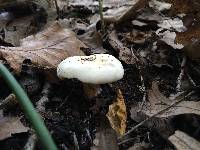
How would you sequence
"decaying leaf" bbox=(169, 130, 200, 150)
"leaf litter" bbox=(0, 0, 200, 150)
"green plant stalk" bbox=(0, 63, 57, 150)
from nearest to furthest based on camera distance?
"green plant stalk" bbox=(0, 63, 57, 150) → "decaying leaf" bbox=(169, 130, 200, 150) → "leaf litter" bbox=(0, 0, 200, 150)

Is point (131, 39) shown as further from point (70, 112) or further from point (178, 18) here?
point (70, 112)

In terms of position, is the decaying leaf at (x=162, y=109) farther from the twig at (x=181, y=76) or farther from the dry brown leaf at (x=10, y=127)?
the dry brown leaf at (x=10, y=127)

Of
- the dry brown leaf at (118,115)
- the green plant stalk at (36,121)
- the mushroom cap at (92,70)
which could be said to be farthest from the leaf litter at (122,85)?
the green plant stalk at (36,121)

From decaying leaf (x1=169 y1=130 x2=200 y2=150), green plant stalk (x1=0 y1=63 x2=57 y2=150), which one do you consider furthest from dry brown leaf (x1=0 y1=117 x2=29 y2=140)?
decaying leaf (x1=169 y1=130 x2=200 y2=150)

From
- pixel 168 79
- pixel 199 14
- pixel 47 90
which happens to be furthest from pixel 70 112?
pixel 199 14

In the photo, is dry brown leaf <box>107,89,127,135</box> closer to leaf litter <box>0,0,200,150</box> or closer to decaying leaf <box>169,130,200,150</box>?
leaf litter <box>0,0,200,150</box>

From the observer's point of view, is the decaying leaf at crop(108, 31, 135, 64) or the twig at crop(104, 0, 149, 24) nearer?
the decaying leaf at crop(108, 31, 135, 64)

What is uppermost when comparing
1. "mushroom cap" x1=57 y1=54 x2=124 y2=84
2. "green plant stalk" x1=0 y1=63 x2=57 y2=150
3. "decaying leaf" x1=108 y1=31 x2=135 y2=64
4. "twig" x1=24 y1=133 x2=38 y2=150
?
"green plant stalk" x1=0 y1=63 x2=57 y2=150

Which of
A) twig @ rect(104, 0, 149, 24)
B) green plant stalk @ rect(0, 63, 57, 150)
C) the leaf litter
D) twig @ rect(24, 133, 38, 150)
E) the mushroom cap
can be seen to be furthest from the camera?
twig @ rect(104, 0, 149, 24)
